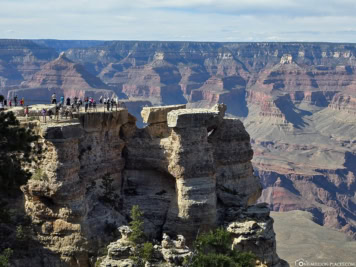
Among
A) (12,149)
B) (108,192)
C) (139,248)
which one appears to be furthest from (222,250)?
(12,149)

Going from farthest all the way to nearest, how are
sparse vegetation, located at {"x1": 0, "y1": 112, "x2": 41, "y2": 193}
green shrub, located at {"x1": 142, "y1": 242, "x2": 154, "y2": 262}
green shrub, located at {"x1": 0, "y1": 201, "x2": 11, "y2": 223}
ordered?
green shrub, located at {"x1": 0, "y1": 201, "x2": 11, "y2": 223}
sparse vegetation, located at {"x1": 0, "y1": 112, "x2": 41, "y2": 193}
green shrub, located at {"x1": 142, "y1": 242, "x2": 154, "y2": 262}

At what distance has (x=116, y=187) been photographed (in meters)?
43.0

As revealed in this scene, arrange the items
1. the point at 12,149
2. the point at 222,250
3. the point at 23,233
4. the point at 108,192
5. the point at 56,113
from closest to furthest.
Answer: the point at 12,149, the point at 23,233, the point at 222,250, the point at 56,113, the point at 108,192

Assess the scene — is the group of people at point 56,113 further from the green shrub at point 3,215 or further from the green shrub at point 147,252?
the green shrub at point 147,252

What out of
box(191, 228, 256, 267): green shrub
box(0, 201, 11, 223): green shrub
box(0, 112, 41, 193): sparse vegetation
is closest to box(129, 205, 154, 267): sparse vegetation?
box(191, 228, 256, 267): green shrub

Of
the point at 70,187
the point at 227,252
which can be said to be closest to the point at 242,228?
the point at 227,252

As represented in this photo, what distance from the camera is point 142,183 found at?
44.1m

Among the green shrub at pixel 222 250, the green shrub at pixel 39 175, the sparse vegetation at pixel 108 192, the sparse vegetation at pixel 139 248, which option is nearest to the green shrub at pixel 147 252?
the sparse vegetation at pixel 139 248

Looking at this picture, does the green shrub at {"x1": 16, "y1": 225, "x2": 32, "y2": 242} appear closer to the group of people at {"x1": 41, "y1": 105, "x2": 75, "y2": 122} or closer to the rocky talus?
the rocky talus

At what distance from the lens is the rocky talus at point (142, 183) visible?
119 ft

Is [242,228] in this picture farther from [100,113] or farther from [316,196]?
[316,196]

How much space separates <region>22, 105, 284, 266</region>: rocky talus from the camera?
36.2 m

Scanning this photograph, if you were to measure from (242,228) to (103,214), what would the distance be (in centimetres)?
998

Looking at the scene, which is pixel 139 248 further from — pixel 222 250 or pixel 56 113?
pixel 56 113
